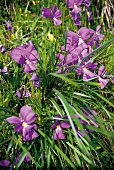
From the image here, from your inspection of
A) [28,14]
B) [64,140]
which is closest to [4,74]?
[64,140]

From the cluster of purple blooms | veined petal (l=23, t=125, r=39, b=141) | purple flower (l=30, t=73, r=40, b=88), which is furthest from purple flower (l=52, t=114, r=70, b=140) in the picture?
purple flower (l=30, t=73, r=40, b=88)

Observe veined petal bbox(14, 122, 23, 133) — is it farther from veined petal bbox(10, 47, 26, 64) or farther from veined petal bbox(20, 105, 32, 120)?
veined petal bbox(10, 47, 26, 64)

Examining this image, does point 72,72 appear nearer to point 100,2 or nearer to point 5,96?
point 5,96

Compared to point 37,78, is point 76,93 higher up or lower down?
lower down

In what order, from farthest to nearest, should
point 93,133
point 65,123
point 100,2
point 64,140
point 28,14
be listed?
point 100,2, point 28,14, point 93,133, point 64,140, point 65,123

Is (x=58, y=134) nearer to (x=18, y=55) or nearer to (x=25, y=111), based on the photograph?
(x=25, y=111)

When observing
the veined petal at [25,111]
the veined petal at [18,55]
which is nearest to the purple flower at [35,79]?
the veined petal at [18,55]

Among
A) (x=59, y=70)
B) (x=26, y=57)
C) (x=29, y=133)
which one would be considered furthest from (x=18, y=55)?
(x=29, y=133)

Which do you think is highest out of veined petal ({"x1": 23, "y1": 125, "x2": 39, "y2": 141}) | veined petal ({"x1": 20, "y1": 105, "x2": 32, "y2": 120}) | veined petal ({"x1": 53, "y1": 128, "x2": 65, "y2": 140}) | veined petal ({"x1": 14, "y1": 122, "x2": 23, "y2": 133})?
veined petal ({"x1": 20, "y1": 105, "x2": 32, "y2": 120})

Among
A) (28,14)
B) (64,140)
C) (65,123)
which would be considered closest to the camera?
(65,123)

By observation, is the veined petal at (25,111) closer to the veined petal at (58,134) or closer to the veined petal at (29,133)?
the veined petal at (29,133)

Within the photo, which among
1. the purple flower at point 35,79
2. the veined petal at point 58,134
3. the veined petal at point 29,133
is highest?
the purple flower at point 35,79
